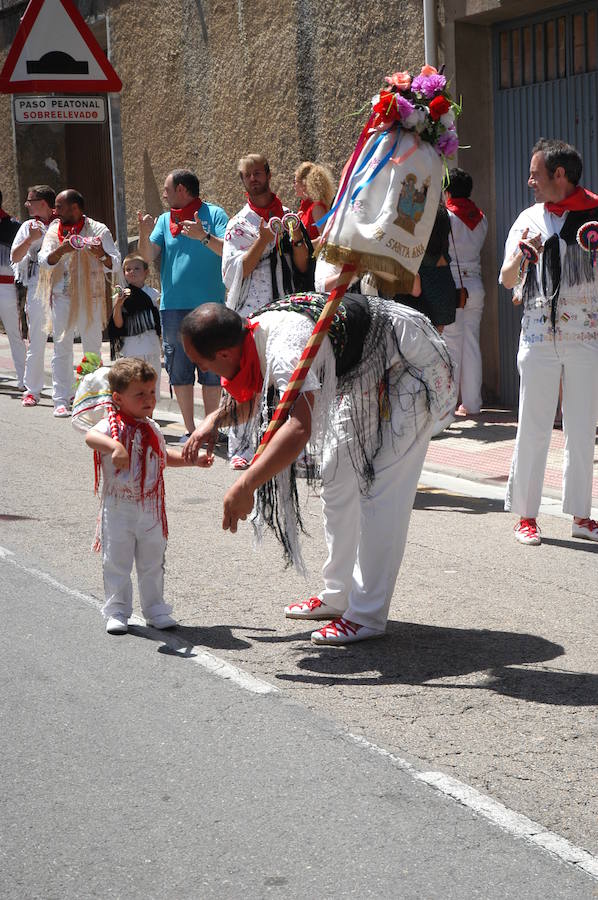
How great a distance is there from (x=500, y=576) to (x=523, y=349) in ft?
4.46

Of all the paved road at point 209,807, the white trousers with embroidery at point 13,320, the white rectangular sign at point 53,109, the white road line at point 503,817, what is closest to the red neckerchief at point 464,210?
the white rectangular sign at point 53,109

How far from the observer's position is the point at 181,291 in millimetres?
10211

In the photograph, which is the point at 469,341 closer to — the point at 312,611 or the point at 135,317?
the point at 135,317

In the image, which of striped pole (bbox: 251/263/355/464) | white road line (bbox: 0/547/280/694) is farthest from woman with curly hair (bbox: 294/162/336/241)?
striped pole (bbox: 251/263/355/464)

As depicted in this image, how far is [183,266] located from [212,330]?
5554mm

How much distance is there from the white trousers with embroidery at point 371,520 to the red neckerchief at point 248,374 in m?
0.52

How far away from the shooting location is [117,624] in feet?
18.1

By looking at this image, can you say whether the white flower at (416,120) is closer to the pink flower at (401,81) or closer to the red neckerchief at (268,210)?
the pink flower at (401,81)

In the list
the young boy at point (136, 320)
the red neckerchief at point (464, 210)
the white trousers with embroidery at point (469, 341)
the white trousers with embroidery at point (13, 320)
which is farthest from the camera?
the white trousers with embroidery at point (13, 320)

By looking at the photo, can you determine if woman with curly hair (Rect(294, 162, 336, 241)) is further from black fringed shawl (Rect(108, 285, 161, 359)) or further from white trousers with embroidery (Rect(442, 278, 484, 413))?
white trousers with embroidery (Rect(442, 278, 484, 413))

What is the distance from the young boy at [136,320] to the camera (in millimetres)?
10672

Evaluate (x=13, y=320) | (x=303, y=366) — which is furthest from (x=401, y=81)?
(x=13, y=320)

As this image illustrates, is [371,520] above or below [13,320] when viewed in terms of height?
below

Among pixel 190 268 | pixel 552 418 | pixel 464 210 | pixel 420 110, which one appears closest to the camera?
pixel 420 110
